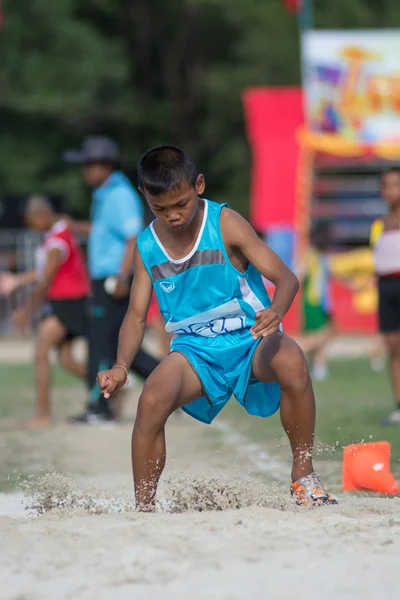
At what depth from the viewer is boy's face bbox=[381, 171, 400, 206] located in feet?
27.3

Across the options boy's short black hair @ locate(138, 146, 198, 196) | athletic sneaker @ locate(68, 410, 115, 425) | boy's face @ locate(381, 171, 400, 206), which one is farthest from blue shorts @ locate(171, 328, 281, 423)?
athletic sneaker @ locate(68, 410, 115, 425)

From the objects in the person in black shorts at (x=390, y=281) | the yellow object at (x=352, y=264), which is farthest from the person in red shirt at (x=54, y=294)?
the yellow object at (x=352, y=264)

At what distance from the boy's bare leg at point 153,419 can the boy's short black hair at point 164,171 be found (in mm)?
739

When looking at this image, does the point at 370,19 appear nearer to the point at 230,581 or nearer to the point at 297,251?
the point at 297,251

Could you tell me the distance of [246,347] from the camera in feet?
16.0

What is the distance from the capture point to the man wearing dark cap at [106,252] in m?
8.58

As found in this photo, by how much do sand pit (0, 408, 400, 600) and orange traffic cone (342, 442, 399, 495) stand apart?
383 millimetres

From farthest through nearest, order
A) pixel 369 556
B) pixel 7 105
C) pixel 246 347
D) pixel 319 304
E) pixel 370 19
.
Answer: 1. pixel 370 19
2. pixel 7 105
3. pixel 319 304
4. pixel 246 347
5. pixel 369 556

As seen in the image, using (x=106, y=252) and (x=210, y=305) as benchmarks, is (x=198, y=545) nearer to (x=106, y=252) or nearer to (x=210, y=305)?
(x=210, y=305)

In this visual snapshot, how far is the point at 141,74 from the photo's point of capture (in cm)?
3553

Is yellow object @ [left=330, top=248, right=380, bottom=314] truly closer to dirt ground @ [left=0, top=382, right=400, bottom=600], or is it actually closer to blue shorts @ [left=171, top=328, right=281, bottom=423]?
dirt ground @ [left=0, top=382, right=400, bottom=600]

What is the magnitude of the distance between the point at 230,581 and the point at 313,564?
308 millimetres

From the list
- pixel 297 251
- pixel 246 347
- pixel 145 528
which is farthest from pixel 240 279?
pixel 297 251

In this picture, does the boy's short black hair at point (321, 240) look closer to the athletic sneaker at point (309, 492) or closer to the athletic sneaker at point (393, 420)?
the athletic sneaker at point (393, 420)
